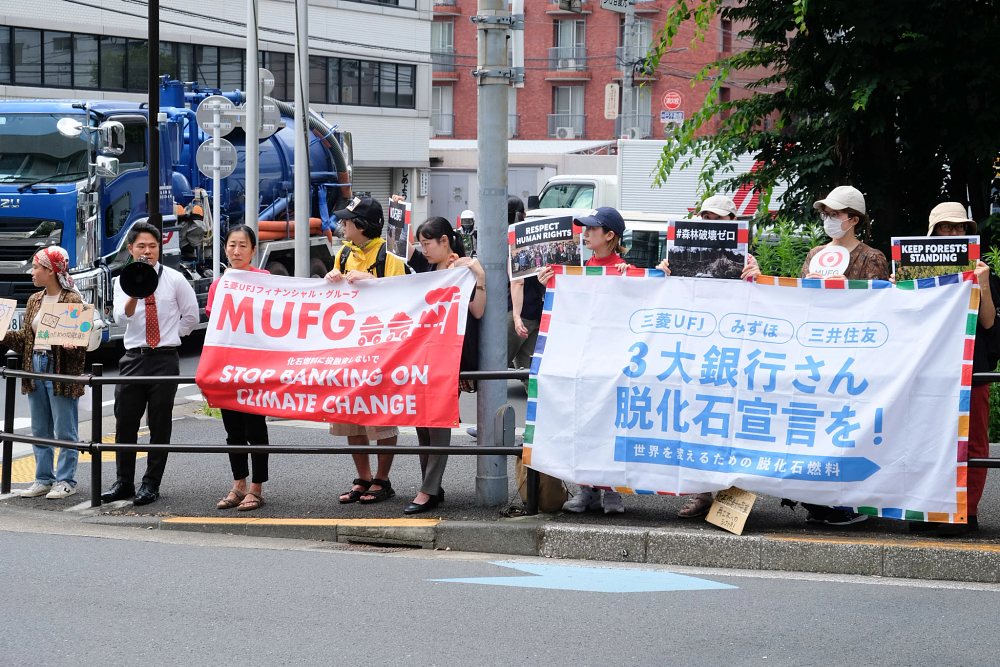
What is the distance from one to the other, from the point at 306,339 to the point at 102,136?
8.97 m

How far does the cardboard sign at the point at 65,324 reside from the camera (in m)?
7.88

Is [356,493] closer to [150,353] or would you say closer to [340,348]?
[340,348]

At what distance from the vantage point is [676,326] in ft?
21.2

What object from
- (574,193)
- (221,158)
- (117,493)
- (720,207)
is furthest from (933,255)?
(574,193)

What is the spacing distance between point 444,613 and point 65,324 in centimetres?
403

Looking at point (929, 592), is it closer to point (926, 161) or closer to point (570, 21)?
point (926, 161)

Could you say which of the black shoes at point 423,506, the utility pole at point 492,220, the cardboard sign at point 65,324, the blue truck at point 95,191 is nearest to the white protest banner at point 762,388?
the utility pole at point 492,220

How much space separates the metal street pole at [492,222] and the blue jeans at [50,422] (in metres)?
3.01

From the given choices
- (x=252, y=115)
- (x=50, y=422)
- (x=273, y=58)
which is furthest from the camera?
(x=273, y=58)

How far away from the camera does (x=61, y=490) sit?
802 centimetres

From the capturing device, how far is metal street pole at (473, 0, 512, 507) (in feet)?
23.0

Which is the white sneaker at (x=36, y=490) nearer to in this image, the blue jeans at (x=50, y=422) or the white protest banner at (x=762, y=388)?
the blue jeans at (x=50, y=422)

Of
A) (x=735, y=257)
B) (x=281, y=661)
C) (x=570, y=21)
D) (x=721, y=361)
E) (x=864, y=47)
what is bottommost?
(x=281, y=661)

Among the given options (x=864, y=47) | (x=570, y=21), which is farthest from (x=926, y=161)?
(x=570, y=21)
